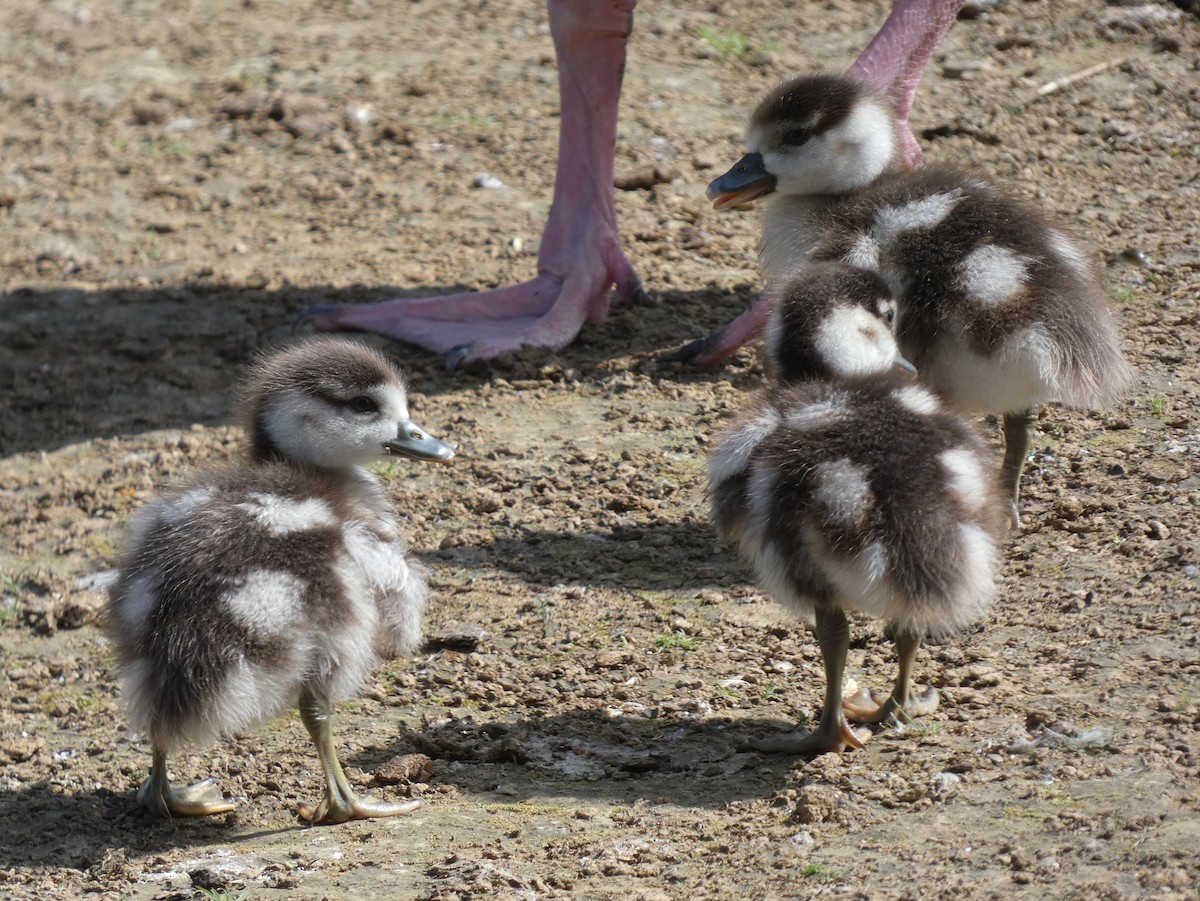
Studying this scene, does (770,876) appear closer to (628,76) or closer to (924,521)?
(924,521)

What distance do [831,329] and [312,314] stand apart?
281 cm

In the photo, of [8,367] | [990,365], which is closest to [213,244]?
[8,367]

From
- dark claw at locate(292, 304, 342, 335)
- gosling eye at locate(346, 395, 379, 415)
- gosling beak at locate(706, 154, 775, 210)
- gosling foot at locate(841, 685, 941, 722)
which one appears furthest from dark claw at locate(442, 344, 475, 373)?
gosling foot at locate(841, 685, 941, 722)

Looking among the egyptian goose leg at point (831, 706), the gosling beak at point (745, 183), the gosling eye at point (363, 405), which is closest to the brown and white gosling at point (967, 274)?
the gosling beak at point (745, 183)

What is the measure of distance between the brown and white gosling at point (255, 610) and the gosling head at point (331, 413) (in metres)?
0.02

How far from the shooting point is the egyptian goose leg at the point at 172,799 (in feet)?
12.1

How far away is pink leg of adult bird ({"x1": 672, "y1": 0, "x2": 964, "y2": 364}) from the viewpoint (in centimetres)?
542

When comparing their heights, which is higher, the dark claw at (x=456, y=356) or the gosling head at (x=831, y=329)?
the gosling head at (x=831, y=329)

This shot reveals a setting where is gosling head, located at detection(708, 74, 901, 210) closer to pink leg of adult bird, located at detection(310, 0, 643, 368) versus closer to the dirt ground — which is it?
the dirt ground

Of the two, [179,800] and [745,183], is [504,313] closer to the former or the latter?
[745,183]

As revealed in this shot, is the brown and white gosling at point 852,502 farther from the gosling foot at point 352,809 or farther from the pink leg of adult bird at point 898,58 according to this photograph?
the pink leg of adult bird at point 898,58

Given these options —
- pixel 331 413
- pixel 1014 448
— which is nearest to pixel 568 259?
pixel 1014 448

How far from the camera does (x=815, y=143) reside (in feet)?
15.3

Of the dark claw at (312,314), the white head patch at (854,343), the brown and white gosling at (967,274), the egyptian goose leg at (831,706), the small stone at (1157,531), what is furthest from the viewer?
the dark claw at (312,314)
